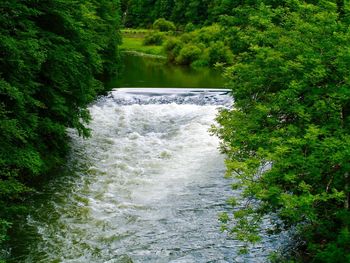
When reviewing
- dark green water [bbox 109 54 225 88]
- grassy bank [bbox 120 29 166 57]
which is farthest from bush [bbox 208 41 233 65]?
grassy bank [bbox 120 29 166 57]

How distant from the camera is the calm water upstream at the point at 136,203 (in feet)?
35.6

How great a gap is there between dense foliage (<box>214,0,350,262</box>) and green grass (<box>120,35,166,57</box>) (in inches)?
1741

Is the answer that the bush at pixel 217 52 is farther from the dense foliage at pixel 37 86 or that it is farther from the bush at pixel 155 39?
the dense foliage at pixel 37 86

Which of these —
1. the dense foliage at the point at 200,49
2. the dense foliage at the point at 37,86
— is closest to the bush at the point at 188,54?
the dense foliage at the point at 200,49

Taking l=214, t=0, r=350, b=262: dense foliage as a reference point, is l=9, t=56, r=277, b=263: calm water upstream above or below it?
below

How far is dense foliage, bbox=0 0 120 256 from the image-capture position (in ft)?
34.6

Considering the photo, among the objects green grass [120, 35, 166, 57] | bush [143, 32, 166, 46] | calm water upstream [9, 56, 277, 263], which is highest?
bush [143, 32, 166, 46]

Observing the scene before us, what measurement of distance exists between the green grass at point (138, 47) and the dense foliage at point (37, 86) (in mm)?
36612

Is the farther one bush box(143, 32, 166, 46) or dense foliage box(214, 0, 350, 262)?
bush box(143, 32, 166, 46)

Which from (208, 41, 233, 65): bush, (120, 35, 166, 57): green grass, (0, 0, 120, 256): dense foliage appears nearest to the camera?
(0, 0, 120, 256): dense foliage

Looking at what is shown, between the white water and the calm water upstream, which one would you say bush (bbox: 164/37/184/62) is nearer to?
the white water

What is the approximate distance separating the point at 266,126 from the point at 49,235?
577 centimetres

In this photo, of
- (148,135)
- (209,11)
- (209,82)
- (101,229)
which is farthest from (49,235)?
(209,11)

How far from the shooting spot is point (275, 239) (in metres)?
11.3
